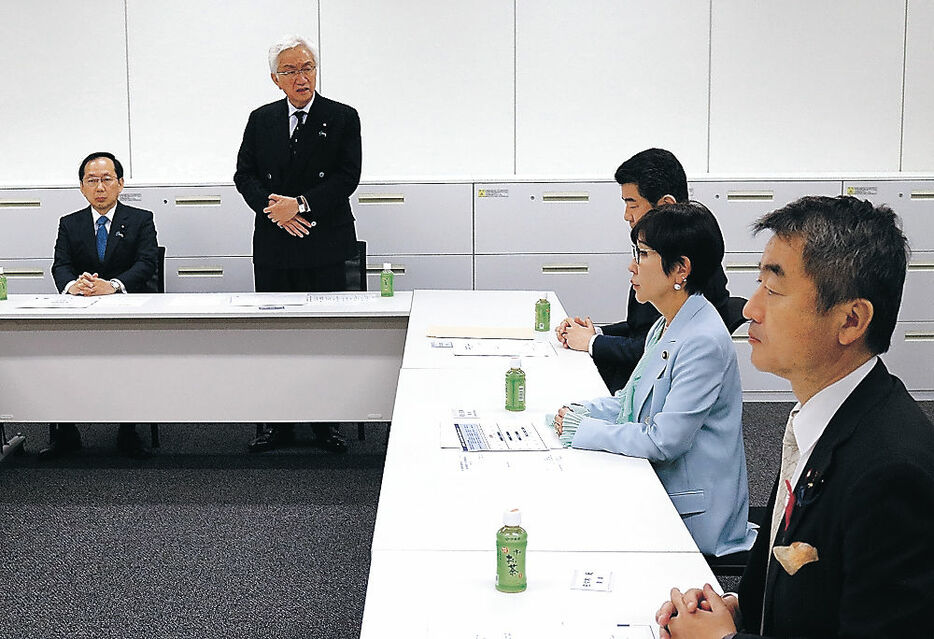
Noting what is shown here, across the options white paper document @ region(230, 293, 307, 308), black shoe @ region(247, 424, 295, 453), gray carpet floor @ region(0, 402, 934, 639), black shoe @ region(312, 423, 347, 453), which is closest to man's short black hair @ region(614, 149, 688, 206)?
gray carpet floor @ region(0, 402, 934, 639)

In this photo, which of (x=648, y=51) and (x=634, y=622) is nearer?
(x=634, y=622)

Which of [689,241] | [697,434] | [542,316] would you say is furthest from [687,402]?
[542,316]

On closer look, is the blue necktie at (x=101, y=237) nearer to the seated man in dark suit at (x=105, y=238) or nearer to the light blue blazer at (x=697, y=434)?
the seated man in dark suit at (x=105, y=238)

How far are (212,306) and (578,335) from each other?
1.71 m

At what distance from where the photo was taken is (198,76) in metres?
6.43

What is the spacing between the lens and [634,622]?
65.5 inches

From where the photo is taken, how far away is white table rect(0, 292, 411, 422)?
448cm

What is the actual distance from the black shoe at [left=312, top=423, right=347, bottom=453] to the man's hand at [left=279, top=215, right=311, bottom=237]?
3.14ft

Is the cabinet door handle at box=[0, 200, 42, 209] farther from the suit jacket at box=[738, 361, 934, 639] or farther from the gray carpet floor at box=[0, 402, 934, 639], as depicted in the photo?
the suit jacket at box=[738, 361, 934, 639]

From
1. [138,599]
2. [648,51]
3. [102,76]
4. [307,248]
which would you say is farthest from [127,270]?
[648,51]

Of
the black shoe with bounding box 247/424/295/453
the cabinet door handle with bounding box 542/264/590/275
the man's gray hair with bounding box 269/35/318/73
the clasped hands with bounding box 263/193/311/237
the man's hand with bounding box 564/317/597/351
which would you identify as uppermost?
the man's gray hair with bounding box 269/35/318/73

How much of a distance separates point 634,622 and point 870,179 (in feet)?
16.4

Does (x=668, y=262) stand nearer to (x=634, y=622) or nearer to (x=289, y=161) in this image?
(x=634, y=622)

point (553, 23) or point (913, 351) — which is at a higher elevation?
point (553, 23)
